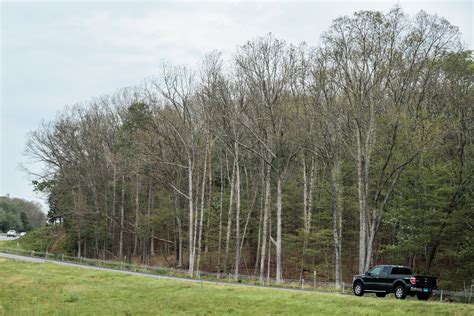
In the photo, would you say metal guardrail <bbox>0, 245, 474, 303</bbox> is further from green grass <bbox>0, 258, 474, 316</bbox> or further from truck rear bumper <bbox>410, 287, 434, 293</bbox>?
green grass <bbox>0, 258, 474, 316</bbox>

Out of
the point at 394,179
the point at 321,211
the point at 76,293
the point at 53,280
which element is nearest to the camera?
the point at 76,293

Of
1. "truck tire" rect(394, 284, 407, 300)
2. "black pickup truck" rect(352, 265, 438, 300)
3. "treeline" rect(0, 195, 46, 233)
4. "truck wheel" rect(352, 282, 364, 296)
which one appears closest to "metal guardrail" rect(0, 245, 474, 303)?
"black pickup truck" rect(352, 265, 438, 300)

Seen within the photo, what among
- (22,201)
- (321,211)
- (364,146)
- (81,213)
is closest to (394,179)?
(364,146)

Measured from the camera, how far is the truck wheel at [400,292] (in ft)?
86.4

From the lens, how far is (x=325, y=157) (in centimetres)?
4922

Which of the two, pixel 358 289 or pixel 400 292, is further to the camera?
pixel 358 289

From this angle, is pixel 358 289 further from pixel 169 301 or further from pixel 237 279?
pixel 237 279

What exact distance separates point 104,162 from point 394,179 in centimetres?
4484

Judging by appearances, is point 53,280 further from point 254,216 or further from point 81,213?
point 81,213

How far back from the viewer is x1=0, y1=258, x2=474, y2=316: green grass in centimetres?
2264

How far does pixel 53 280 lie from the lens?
37.5 m

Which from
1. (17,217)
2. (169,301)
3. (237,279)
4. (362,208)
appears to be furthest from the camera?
(17,217)

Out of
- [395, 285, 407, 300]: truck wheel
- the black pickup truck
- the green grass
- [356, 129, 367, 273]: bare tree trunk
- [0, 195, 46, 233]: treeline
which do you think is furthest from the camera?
[0, 195, 46, 233]: treeline

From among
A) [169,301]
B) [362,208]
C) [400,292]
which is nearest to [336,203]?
[362,208]
